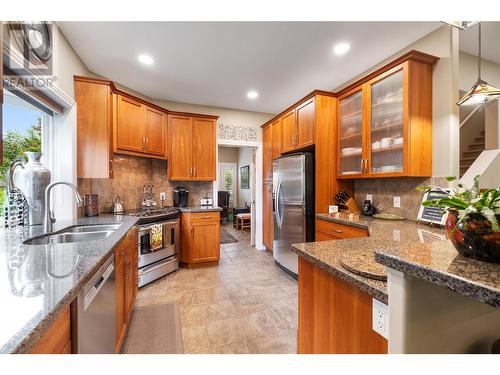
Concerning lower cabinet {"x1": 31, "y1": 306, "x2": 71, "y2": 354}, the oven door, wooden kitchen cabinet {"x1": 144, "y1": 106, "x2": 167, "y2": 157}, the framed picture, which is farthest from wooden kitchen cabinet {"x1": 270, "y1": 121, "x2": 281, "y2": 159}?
the framed picture

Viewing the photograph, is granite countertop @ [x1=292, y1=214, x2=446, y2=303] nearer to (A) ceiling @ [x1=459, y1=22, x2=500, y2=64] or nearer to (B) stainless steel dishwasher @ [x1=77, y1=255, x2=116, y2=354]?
(B) stainless steel dishwasher @ [x1=77, y1=255, x2=116, y2=354]

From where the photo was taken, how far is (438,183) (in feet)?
6.95

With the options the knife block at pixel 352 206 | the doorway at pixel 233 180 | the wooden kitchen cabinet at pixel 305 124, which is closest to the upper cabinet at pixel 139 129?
the wooden kitchen cabinet at pixel 305 124

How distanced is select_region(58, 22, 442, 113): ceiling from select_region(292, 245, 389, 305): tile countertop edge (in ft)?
6.50

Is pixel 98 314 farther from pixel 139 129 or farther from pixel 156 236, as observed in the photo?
pixel 139 129

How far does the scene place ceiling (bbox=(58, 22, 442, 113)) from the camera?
202cm

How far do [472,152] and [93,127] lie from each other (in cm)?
594

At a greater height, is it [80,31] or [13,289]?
[80,31]

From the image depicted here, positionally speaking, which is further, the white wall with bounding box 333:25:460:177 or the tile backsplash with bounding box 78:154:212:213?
the tile backsplash with bounding box 78:154:212:213

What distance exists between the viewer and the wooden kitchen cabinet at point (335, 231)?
7.21 feet
